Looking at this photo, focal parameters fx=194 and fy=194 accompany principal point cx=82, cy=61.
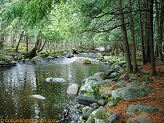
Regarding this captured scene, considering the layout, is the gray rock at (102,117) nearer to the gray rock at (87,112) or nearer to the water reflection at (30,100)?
the gray rock at (87,112)

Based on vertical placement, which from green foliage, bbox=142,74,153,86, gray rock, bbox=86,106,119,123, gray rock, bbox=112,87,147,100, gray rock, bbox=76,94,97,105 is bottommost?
gray rock, bbox=76,94,97,105

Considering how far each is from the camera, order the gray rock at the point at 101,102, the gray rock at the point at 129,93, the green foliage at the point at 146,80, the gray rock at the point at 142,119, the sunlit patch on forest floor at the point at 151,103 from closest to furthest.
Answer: the gray rock at the point at 142,119 → the sunlit patch on forest floor at the point at 151,103 → the gray rock at the point at 129,93 → the gray rock at the point at 101,102 → the green foliage at the point at 146,80

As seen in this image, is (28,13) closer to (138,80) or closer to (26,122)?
(26,122)

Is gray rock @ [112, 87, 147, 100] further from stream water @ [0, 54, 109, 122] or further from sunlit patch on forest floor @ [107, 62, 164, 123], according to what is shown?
stream water @ [0, 54, 109, 122]

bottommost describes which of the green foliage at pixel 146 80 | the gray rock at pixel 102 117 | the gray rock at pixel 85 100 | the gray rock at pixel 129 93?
the gray rock at pixel 85 100

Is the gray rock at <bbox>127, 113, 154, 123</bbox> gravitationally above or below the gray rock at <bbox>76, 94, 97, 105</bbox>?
above

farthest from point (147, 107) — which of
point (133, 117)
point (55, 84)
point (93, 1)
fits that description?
point (55, 84)

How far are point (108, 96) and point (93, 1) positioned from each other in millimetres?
5281

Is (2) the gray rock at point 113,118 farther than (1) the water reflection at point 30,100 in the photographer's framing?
No

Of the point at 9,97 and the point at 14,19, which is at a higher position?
the point at 14,19

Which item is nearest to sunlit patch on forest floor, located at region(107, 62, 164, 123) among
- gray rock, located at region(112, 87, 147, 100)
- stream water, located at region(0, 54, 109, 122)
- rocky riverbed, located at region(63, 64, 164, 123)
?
rocky riverbed, located at region(63, 64, 164, 123)

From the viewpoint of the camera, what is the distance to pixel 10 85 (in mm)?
12539

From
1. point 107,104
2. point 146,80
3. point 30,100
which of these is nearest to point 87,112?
point 107,104

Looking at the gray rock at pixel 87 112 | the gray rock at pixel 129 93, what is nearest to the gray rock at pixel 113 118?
the gray rock at pixel 87 112
